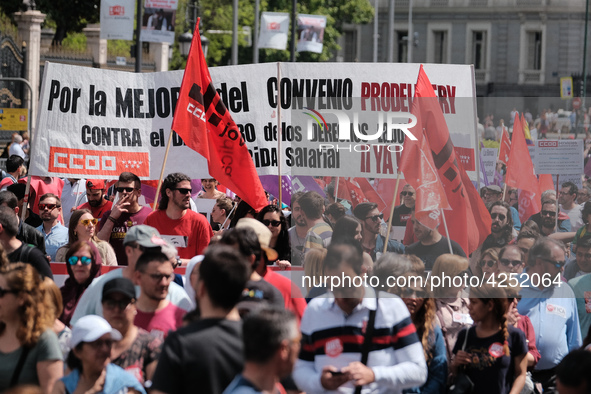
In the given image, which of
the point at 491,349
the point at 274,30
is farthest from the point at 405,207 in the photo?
the point at 274,30

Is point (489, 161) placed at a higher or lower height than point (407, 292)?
higher

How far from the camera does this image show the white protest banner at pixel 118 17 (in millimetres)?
24469

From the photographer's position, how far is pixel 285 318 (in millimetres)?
3529

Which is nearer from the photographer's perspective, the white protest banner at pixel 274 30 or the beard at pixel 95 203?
the beard at pixel 95 203

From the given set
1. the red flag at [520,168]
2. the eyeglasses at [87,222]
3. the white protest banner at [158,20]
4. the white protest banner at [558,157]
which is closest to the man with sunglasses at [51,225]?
the eyeglasses at [87,222]

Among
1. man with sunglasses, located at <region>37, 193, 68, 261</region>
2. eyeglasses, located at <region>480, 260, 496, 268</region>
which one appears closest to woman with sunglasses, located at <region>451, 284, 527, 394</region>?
eyeglasses, located at <region>480, 260, 496, 268</region>

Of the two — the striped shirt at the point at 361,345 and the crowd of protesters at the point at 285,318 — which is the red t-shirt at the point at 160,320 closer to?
the crowd of protesters at the point at 285,318

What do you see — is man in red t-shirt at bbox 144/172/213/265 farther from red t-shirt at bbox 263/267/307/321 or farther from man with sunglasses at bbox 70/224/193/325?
red t-shirt at bbox 263/267/307/321

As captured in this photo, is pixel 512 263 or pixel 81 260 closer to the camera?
pixel 81 260

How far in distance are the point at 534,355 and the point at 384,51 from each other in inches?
2324

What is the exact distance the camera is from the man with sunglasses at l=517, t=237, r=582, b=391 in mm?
6211

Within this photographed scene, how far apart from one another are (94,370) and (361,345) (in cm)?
117

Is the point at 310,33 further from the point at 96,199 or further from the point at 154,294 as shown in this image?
the point at 154,294

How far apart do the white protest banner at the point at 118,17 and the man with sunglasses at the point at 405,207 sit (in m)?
16.4
